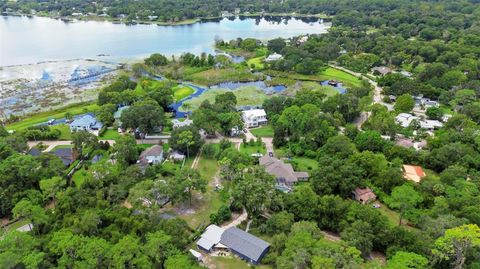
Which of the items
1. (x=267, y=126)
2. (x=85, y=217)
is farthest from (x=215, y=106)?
(x=85, y=217)

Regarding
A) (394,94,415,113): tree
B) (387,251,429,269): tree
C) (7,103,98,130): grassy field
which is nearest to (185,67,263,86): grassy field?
(7,103,98,130): grassy field

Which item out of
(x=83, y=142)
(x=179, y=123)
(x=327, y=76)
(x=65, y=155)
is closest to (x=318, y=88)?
(x=327, y=76)

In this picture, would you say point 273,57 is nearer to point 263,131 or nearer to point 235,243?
point 263,131

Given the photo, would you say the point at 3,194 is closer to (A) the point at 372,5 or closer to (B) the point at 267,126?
(B) the point at 267,126

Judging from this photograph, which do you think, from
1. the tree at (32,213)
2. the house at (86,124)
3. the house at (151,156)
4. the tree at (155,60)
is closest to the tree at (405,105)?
the house at (151,156)

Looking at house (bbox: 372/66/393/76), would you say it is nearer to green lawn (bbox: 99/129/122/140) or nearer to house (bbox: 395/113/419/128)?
house (bbox: 395/113/419/128)
